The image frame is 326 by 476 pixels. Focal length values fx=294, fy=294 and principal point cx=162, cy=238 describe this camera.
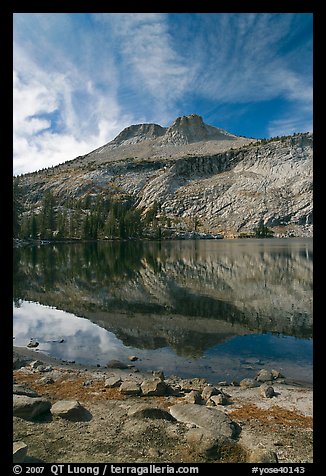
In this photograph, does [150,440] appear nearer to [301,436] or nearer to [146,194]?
[301,436]

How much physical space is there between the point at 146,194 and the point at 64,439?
189161 mm

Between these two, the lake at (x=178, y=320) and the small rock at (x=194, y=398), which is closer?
the small rock at (x=194, y=398)

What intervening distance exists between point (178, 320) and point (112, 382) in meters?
10.7

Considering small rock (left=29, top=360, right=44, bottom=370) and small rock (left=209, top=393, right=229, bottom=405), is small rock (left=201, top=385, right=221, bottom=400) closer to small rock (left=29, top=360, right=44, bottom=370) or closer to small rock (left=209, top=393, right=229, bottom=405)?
small rock (left=209, top=393, right=229, bottom=405)

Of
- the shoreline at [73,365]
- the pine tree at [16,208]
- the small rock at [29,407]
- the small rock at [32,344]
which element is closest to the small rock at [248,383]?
the shoreline at [73,365]

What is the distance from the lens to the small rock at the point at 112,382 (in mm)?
12561

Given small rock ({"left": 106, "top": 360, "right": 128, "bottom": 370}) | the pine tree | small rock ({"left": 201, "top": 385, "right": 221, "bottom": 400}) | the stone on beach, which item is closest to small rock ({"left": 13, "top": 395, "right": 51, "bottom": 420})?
the stone on beach

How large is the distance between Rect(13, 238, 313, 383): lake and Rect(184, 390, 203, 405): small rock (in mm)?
2824

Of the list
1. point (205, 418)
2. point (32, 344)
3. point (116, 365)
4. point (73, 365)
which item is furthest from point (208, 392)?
point (32, 344)

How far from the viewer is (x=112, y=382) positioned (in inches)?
500

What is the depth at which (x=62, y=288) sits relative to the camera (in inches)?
1364

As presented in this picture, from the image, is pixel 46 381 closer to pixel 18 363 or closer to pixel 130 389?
pixel 18 363

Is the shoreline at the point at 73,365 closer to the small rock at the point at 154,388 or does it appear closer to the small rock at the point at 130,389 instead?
the small rock at the point at 154,388

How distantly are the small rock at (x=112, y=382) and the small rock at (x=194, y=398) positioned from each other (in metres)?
3.17
